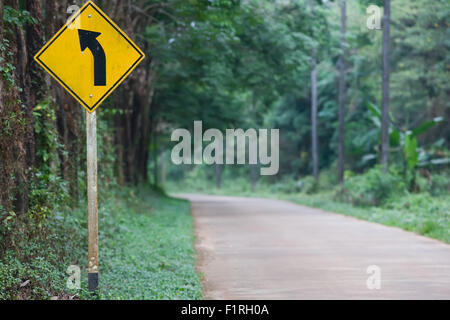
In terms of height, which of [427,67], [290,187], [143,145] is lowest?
[290,187]

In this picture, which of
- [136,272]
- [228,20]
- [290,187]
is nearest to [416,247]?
[136,272]

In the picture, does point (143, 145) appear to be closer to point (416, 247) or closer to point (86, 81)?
point (416, 247)

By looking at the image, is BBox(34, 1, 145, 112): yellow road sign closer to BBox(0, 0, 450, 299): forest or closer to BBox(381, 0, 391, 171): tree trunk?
BBox(0, 0, 450, 299): forest

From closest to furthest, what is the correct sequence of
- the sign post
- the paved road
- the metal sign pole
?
the metal sign pole, the sign post, the paved road

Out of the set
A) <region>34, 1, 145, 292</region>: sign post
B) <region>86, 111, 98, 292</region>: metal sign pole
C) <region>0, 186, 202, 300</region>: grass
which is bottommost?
<region>0, 186, 202, 300</region>: grass

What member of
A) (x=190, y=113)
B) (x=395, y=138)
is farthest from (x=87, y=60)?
(x=190, y=113)

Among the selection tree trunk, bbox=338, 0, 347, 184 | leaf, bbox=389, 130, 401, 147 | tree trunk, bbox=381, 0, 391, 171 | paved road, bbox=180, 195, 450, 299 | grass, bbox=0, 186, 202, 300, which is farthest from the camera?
tree trunk, bbox=338, 0, 347, 184

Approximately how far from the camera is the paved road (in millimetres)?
9578

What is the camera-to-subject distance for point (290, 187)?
172ft

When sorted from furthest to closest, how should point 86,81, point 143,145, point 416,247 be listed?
1. point 143,145
2. point 416,247
3. point 86,81

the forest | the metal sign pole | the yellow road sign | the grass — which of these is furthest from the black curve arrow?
the grass

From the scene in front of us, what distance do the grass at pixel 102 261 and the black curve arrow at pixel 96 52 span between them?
2.40 m

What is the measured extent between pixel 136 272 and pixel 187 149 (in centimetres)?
3589

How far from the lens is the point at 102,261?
11.2 m
